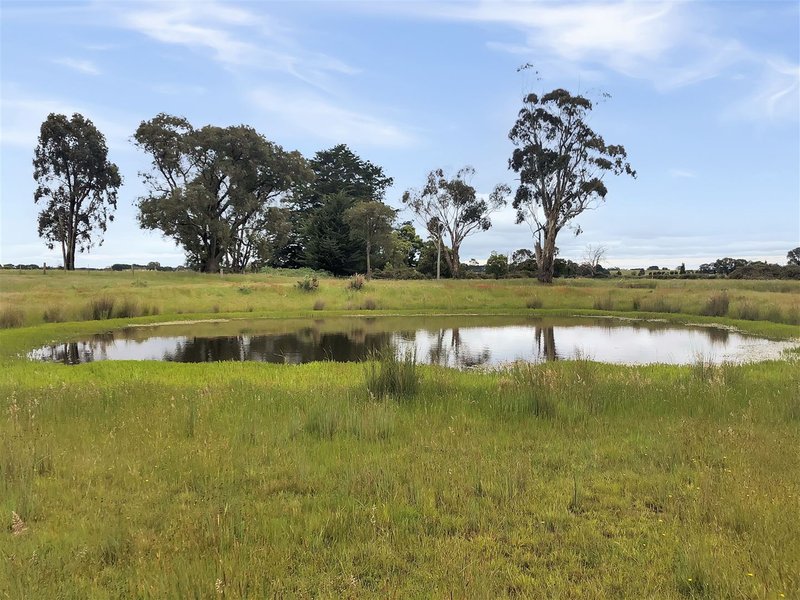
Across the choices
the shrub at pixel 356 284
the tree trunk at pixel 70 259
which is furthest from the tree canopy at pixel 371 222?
the tree trunk at pixel 70 259

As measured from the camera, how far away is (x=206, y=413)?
Answer: 764 centimetres

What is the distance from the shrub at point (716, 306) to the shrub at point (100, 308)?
107ft

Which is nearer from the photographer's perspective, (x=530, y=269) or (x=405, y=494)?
(x=405, y=494)

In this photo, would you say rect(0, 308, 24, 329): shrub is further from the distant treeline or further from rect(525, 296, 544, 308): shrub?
the distant treeline

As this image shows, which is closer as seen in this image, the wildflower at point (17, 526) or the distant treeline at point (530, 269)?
the wildflower at point (17, 526)

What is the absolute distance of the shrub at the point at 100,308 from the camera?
26375 mm

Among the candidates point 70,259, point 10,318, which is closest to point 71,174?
point 70,259

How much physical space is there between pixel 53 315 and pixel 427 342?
60.4 ft

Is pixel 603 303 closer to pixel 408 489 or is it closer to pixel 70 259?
pixel 408 489

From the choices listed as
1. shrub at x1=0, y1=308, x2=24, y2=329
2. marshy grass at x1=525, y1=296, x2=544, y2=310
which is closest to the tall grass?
shrub at x1=0, y1=308, x2=24, y2=329

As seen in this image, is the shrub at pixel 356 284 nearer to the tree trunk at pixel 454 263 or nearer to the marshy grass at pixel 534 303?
the marshy grass at pixel 534 303

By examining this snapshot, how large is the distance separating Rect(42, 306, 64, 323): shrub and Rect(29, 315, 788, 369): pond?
4030 mm

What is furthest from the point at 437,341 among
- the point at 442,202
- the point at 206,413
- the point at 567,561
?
the point at 442,202

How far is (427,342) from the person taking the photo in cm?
2016
